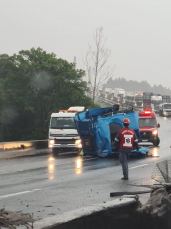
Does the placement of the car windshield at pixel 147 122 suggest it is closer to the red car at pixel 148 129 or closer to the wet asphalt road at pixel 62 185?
the red car at pixel 148 129

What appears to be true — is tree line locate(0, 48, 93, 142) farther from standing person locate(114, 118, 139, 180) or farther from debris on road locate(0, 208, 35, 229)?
debris on road locate(0, 208, 35, 229)

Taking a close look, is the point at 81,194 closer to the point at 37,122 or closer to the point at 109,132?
the point at 109,132

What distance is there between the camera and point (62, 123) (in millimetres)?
26234

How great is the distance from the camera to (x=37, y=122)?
39.4m

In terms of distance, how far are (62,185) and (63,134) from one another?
13.2m

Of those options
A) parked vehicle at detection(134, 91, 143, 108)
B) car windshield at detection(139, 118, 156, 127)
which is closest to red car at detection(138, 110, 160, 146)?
car windshield at detection(139, 118, 156, 127)

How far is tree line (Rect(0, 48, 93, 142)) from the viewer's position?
125 ft

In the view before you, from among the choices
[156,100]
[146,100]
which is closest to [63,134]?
[146,100]

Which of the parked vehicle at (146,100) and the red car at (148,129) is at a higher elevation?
the parked vehicle at (146,100)

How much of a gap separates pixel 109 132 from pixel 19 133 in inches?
814

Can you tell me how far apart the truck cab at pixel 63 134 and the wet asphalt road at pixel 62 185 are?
591 cm

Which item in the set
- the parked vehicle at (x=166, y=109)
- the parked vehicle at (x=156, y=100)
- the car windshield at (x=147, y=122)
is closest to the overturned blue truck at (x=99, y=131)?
the car windshield at (x=147, y=122)

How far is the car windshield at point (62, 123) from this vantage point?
85.5ft

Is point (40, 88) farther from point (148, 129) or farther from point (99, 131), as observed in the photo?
point (99, 131)
